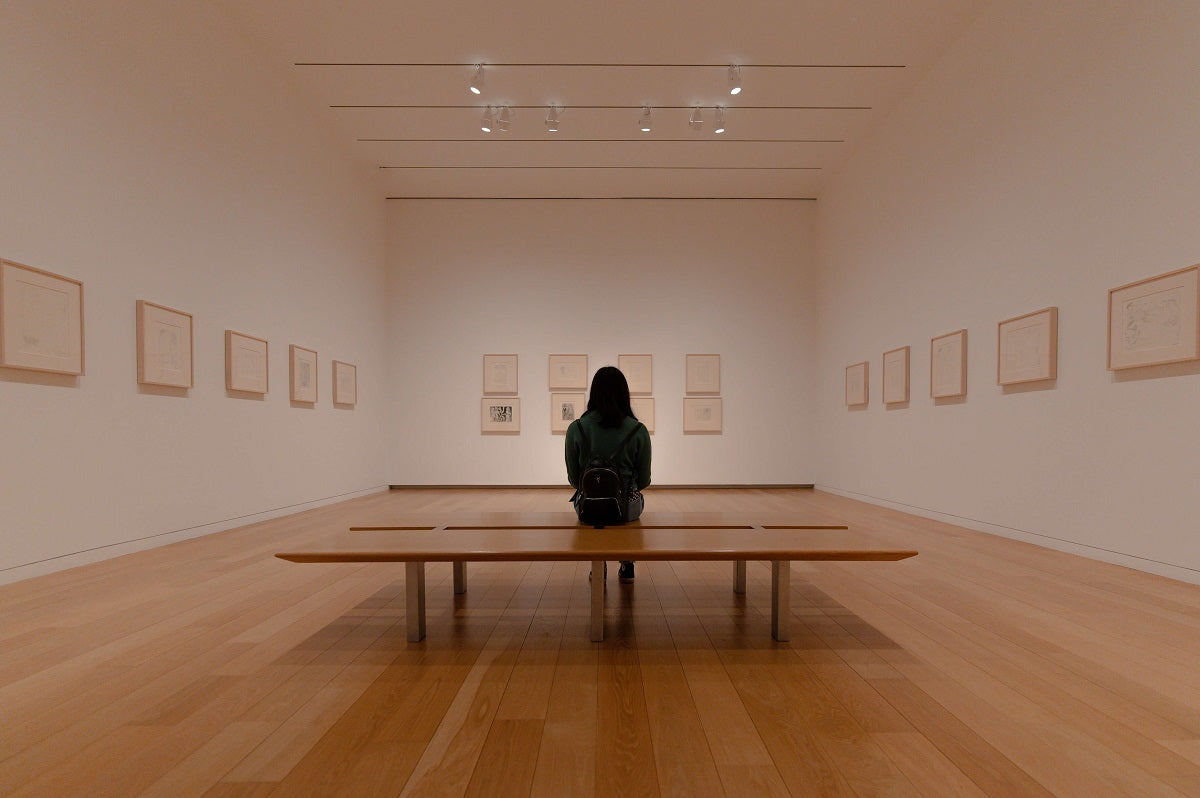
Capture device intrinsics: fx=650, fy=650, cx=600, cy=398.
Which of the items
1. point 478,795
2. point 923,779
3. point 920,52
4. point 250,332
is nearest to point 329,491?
point 250,332

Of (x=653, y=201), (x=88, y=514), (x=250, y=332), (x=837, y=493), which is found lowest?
(x=837, y=493)

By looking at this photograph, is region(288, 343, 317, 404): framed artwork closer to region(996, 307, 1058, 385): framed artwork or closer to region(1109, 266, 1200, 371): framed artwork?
region(996, 307, 1058, 385): framed artwork

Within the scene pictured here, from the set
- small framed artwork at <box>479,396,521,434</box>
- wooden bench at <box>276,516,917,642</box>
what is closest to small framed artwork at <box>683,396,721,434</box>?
small framed artwork at <box>479,396,521,434</box>

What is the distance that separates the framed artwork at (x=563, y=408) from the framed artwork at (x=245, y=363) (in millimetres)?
5622

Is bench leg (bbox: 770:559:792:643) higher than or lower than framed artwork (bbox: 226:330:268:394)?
lower

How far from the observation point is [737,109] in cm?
927

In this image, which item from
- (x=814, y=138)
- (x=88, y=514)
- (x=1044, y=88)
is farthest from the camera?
(x=814, y=138)

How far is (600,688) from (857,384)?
8964 millimetres

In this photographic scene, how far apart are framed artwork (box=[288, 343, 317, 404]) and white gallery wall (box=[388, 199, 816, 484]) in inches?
132

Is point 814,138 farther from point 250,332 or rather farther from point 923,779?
point 923,779

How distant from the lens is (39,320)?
479 cm

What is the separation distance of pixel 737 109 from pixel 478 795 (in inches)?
368

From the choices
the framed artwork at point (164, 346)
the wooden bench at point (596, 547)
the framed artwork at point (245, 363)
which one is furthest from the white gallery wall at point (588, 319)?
the wooden bench at point (596, 547)

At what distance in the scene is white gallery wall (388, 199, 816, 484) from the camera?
41.3ft
